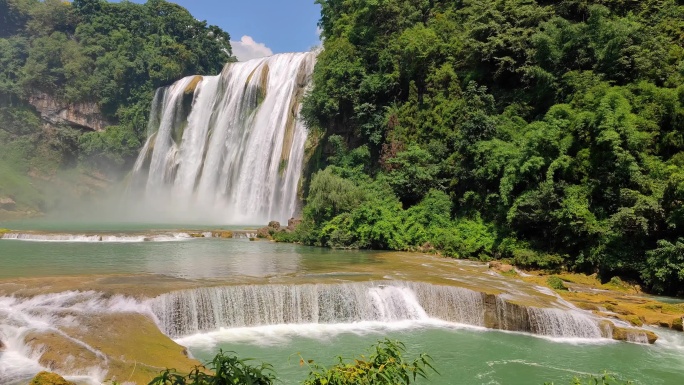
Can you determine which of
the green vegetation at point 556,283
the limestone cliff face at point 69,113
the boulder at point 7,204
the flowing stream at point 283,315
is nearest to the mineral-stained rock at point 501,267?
the flowing stream at point 283,315

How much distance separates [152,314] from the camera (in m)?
10.7

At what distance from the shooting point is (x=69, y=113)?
51.7 meters

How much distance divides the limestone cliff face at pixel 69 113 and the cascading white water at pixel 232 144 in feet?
25.9

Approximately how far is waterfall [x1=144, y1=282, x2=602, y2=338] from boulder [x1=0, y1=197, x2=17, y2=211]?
41004mm

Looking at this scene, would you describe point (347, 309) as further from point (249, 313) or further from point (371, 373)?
point (371, 373)

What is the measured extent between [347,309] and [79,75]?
1999 inches

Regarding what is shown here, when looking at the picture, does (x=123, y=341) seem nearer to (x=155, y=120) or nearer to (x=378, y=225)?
(x=378, y=225)

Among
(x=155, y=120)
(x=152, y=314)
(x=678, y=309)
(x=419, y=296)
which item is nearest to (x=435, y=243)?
(x=419, y=296)

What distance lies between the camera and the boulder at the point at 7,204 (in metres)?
43.1

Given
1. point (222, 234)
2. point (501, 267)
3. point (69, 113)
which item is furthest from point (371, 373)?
point (69, 113)

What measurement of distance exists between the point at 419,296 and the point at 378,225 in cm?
850

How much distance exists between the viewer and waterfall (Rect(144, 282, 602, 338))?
447 inches

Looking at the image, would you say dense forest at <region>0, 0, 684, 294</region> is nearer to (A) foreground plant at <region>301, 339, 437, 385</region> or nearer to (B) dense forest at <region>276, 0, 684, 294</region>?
(B) dense forest at <region>276, 0, 684, 294</region>

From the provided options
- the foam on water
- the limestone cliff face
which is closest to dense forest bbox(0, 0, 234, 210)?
the limestone cliff face
